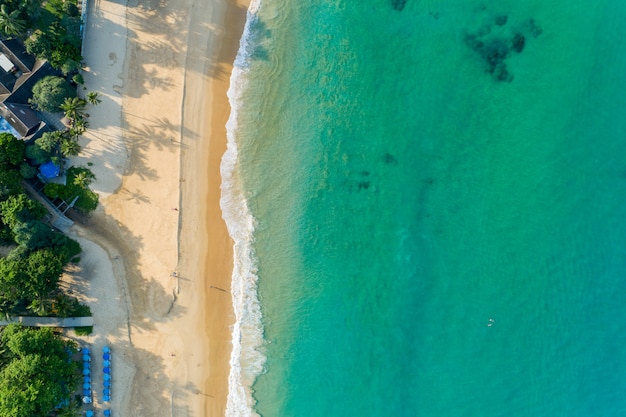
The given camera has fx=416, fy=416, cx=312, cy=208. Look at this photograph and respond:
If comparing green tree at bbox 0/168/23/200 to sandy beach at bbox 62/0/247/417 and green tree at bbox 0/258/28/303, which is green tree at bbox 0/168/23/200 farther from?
green tree at bbox 0/258/28/303

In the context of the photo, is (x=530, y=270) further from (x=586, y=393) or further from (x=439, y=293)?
(x=586, y=393)

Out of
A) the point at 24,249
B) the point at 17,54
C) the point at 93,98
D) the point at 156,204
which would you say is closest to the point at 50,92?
the point at 93,98

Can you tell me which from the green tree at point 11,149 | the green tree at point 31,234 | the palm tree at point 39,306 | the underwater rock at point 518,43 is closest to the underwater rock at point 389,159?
the underwater rock at point 518,43

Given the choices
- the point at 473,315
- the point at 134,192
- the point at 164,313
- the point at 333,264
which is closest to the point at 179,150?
the point at 134,192

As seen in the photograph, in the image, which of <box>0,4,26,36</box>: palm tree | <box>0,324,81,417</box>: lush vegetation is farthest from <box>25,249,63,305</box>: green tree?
<box>0,4,26,36</box>: palm tree

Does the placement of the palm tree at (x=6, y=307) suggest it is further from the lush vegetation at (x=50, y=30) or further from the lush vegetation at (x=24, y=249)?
the lush vegetation at (x=50, y=30)

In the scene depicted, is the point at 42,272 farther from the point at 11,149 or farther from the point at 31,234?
the point at 11,149
